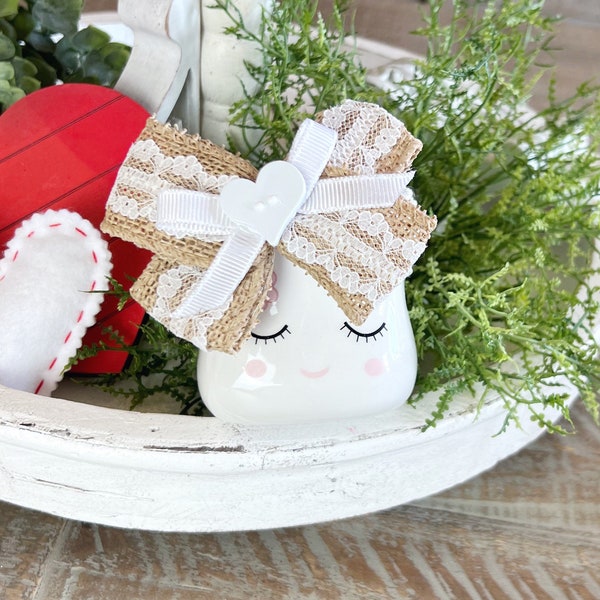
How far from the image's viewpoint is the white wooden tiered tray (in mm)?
411

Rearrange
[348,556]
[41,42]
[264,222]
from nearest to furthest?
[264,222], [348,556], [41,42]

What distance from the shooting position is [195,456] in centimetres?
41

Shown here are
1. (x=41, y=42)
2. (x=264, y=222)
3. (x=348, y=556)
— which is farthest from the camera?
(x=41, y=42)

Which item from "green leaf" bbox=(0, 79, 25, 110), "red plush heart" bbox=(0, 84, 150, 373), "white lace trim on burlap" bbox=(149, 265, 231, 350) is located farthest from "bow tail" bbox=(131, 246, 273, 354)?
"green leaf" bbox=(0, 79, 25, 110)

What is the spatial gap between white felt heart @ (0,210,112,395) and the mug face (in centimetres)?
10

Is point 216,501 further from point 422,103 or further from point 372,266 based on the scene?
point 422,103

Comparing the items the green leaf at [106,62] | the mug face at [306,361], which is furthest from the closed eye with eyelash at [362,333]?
the green leaf at [106,62]

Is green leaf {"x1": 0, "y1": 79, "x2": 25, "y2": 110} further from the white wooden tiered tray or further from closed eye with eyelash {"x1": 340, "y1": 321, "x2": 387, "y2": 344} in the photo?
closed eye with eyelash {"x1": 340, "y1": 321, "x2": 387, "y2": 344}

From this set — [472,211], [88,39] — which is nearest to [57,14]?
[88,39]

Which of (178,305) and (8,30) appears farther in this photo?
(8,30)

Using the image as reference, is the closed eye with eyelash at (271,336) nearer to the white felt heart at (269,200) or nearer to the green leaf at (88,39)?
the white felt heart at (269,200)

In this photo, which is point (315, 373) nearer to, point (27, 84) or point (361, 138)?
point (361, 138)

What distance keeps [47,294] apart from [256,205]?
0.15m

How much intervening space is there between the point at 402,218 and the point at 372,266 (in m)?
0.03
